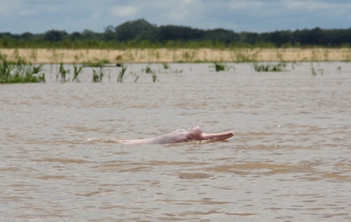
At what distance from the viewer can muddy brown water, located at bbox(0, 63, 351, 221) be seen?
4.80 m

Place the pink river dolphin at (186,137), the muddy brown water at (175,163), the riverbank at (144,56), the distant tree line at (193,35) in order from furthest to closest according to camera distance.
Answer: the distant tree line at (193,35)
the riverbank at (144,56)
the pink river dolphin at (186,137)
the muddy brown water at (175,163)

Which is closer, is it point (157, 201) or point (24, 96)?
point (157, 201)

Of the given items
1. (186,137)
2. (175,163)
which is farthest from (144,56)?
(175,163)

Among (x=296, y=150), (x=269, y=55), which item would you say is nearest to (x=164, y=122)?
(x=296, y=150)

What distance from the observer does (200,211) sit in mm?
4711

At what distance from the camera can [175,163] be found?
6.81 meters

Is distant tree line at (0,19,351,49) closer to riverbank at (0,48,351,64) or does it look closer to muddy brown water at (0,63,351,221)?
riverbank at (0,48,351,64)

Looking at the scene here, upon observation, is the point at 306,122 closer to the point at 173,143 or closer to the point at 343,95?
the point at 173,143

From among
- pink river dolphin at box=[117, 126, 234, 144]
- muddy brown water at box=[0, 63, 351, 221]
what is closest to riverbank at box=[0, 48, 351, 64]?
muddy brown water at box=[0, 63, 351, 221]

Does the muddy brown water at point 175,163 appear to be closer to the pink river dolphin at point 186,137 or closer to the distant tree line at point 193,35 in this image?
the pink river dolphin at point 186,137

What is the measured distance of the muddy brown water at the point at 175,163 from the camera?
4805 millimetres

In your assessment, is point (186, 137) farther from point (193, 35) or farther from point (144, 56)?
point (193, 35)

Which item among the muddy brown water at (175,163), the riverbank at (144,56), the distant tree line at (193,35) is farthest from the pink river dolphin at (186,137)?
the distant tree line at (193,35)

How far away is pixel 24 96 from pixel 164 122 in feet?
19.0
